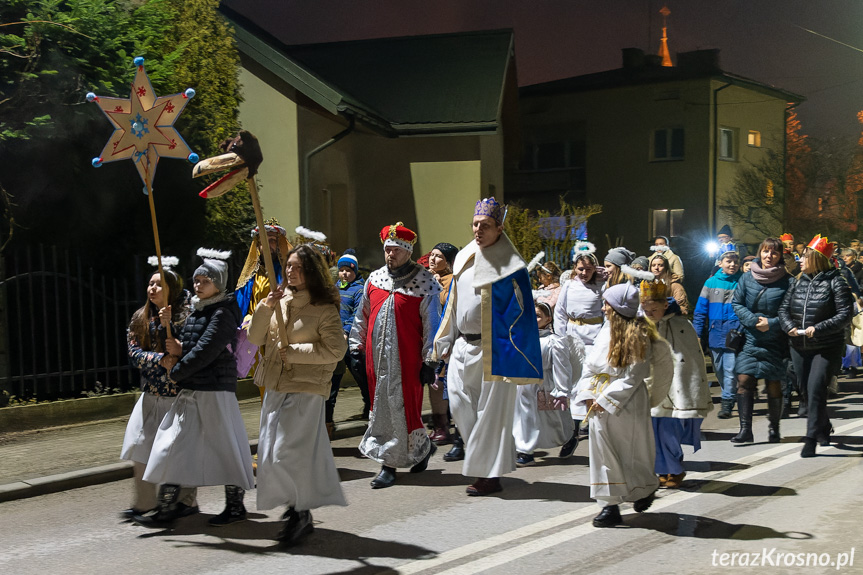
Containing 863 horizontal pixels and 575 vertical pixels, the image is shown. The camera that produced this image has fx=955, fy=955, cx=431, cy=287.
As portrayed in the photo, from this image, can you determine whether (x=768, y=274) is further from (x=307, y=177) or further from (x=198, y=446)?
(x=307, y=177)

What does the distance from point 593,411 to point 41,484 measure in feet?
15.1

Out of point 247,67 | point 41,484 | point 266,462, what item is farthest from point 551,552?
point 247,67

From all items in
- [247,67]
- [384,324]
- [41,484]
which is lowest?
[41,484]

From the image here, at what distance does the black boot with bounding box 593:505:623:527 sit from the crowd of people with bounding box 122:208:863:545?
0.01 metres

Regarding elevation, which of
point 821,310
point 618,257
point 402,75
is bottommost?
point 821,310

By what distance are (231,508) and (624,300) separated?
2928mm

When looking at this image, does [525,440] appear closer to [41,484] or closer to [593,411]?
[593,411]

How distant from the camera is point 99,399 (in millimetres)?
10773

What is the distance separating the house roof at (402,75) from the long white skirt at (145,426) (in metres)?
11.7

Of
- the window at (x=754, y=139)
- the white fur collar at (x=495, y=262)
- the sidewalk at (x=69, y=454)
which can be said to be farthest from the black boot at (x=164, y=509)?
the window at (x=754, y=139)

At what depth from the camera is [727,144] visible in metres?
39.4

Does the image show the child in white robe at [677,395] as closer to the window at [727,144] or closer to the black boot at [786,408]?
the black boot at [786,408]

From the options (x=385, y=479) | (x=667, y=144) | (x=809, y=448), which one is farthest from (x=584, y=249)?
(x=667, y=144)

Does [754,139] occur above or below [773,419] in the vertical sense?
above
